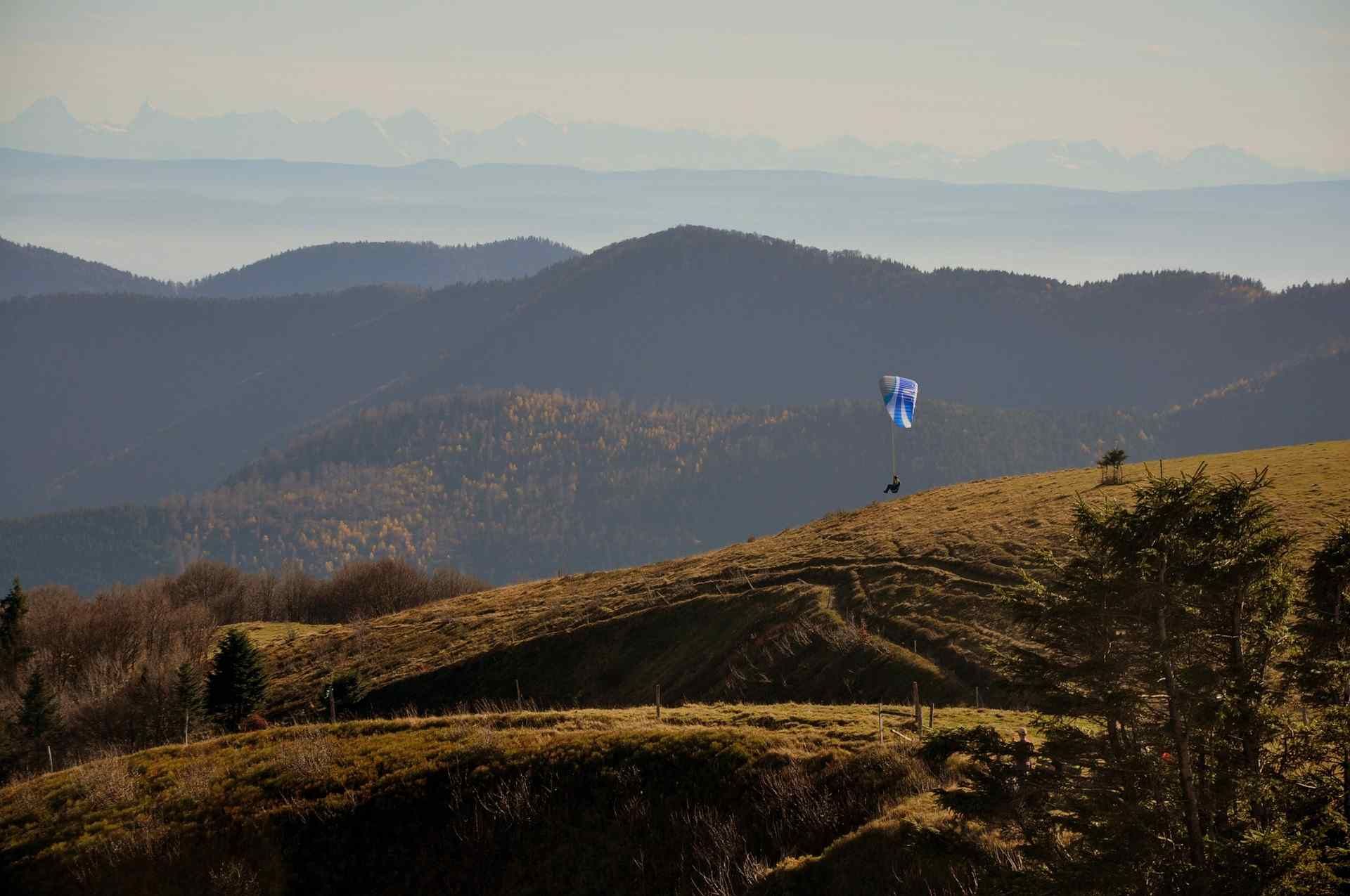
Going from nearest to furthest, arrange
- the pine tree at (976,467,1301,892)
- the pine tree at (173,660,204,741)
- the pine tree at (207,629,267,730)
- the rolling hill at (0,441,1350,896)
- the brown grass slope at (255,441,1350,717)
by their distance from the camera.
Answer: the pine tree at (976,467,1301,892)
the rolling hill at (0,441,1350,896)
the brown grass slope at (255,441,1350,717)
the pine tree at (207,629,267,730)
the pine tree at (173,660,204,741)

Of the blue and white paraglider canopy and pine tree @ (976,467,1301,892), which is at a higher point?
the blue and white paraglider canopy

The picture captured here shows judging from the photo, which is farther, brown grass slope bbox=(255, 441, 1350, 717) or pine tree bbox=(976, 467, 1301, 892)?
brown grass slope bbox=(255, 441, 1350, 717)

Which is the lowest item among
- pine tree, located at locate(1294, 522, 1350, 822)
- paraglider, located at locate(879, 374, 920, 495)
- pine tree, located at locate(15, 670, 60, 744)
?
pine tree, located at locate(15, 670, 60, 744)

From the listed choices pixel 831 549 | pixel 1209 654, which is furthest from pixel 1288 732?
pixel 831 549

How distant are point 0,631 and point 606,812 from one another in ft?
272

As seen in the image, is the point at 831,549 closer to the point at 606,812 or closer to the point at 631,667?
the point at 631,667

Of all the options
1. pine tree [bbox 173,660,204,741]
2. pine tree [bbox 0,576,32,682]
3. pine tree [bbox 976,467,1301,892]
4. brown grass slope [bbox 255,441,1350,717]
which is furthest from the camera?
pine tree [bbox 0,576,32,682]

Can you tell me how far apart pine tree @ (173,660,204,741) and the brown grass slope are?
167 inches

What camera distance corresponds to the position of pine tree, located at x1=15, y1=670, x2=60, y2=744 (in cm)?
7119

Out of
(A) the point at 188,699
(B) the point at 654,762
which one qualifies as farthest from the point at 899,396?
(A) the point at 188,699

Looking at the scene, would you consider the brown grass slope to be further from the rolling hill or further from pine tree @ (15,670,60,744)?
pine tree @ (15,670,60,744)

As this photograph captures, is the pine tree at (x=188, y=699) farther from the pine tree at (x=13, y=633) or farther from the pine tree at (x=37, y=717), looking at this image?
the pine tree at (x=13, y=633)

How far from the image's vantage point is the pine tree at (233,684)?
6706cm

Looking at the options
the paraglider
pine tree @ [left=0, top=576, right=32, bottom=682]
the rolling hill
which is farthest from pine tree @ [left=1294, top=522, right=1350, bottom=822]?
pine tree @ [left=0, top=576, right=32, bottom=682]
